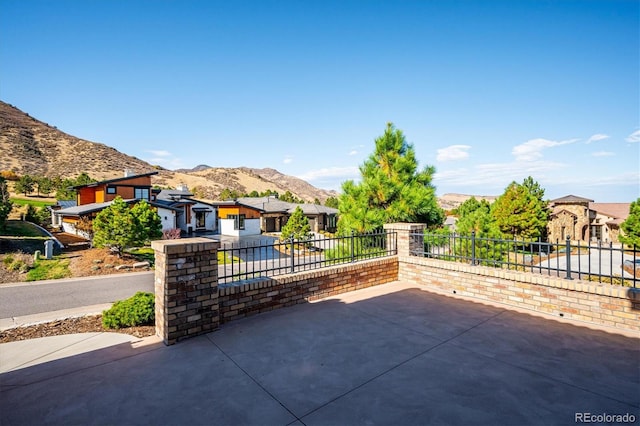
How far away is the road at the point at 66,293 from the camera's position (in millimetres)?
9438

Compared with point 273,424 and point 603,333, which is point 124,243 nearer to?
point 273,424

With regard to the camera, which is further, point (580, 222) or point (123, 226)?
point (580, 222)

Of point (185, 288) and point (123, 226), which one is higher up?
point (123, 226)

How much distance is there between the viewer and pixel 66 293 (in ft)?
36.1

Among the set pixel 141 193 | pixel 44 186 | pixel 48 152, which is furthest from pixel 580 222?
pixel 48 152

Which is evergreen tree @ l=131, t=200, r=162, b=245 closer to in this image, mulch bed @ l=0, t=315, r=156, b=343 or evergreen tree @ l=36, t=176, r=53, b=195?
mulch bed @ l=0, t=315, r=156, b=343

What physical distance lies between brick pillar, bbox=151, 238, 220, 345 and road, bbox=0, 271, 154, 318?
7.59 m

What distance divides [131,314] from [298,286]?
3002mm

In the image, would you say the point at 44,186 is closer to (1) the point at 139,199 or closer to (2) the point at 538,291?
(1) the point at 139,199

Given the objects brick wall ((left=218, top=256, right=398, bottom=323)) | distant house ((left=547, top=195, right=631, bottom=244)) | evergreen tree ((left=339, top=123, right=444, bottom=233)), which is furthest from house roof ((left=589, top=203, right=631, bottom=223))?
brick wall ((left=218, top=256, right=398, bottom=323))

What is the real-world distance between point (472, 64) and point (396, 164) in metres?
4.87

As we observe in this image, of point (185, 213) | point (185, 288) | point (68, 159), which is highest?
point (68, 159)

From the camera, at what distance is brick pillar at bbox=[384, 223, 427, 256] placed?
8023mm

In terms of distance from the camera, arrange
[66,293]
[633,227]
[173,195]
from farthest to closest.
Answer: [173,195], [633,227], [66,293]
